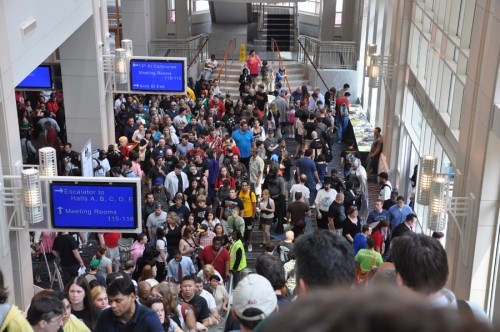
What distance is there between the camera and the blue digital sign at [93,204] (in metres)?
9.79

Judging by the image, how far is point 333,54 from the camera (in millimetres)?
27109

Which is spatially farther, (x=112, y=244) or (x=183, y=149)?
(x=183, y=149)

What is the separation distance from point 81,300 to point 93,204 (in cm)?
277

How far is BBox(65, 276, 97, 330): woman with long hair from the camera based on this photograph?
281 inches

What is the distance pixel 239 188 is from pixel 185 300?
18.4 ft

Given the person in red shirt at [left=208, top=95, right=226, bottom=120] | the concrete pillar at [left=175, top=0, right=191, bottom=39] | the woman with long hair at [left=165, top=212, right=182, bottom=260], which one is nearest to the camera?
the woman with long hair at [left=165, top=212, right=182, bottom=260]

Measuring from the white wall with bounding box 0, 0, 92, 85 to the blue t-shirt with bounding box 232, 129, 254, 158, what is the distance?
4.34 meters

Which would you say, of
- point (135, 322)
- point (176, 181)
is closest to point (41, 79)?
point (176, 181)

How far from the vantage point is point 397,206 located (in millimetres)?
12883

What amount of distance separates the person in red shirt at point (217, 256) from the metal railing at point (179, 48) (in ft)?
54.1

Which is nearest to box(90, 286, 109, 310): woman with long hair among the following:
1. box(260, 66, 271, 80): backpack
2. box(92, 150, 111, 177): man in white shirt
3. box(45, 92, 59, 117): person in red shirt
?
box(92, 150, 111, 177): man in white shirt

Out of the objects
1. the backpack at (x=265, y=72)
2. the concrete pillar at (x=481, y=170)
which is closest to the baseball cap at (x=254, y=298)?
the concrete pillar at (x=481, y=170)

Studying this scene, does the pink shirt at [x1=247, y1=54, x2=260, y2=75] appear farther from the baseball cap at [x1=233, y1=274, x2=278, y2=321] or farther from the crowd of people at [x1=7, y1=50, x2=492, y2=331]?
the baseball cap at [x1=233, y1=274, x2=278, y2=321]

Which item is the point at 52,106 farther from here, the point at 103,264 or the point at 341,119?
the point at 103,264
